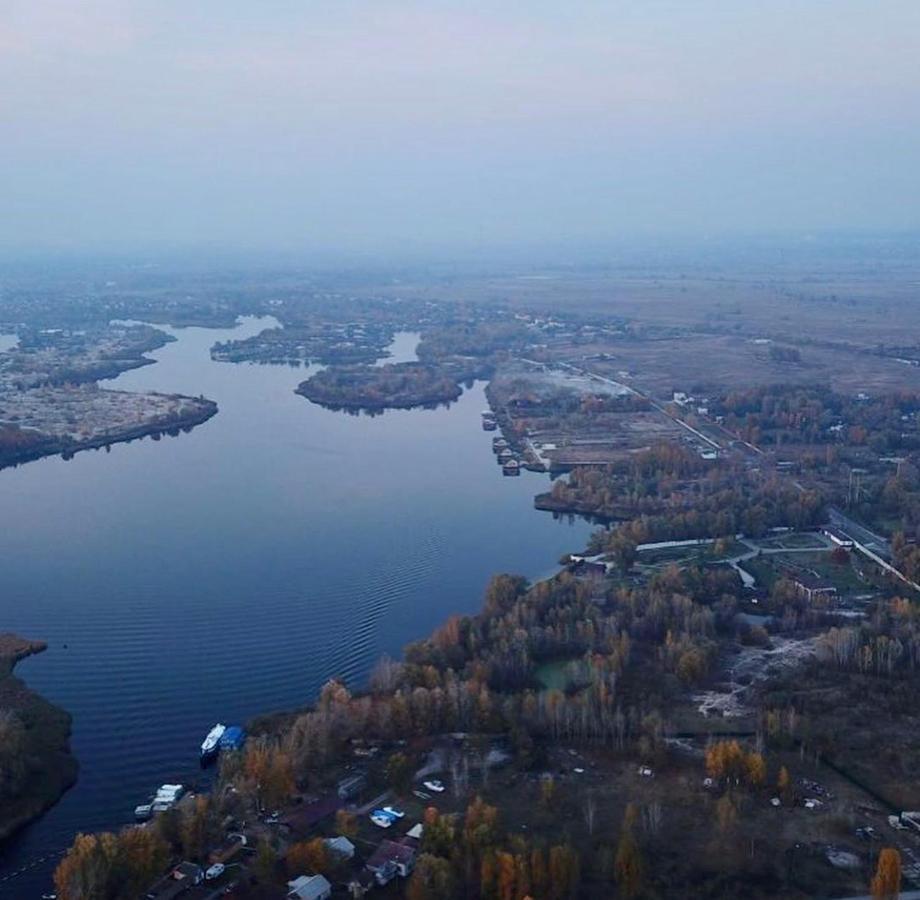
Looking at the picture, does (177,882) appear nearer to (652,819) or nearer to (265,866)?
(265,866)

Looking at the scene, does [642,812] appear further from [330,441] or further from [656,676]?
[330,441]

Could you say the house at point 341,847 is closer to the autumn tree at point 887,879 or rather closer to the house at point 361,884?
the house at point 361,884

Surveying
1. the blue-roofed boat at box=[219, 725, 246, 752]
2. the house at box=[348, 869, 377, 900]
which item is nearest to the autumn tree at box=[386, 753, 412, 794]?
the house at box=[348, 869, 377, 900]

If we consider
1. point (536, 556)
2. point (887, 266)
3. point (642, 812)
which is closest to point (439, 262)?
point (887, 266)

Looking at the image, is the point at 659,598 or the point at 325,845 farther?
the point at 659,598

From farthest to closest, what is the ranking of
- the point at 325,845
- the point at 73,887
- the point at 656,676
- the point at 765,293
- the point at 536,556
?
the point at 765,293 < the point at 536,556 < the point at 656,676 < the point at 325,845 < the point at 73,887

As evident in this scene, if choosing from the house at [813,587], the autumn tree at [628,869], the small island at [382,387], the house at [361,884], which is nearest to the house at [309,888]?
the house at [361,884]

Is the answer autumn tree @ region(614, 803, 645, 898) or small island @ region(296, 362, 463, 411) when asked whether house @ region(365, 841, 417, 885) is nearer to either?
autumn tree @ region(614, 803, 645, 898)
